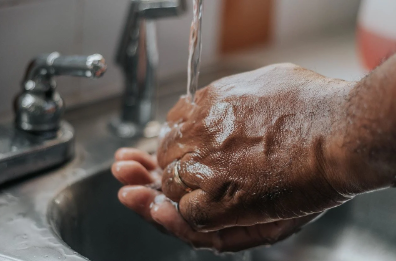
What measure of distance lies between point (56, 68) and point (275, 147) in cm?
31

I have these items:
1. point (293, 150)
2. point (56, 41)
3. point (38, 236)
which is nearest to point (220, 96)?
point (293, 150)

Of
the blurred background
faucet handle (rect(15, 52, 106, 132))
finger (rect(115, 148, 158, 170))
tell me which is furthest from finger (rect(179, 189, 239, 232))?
the blurred background

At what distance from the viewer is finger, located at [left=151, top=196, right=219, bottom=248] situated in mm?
613

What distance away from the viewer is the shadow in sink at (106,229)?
2.25ft

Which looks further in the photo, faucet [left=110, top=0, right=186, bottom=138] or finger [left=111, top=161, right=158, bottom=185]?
faucet [left=110, top=0, right=186, bottom=138]

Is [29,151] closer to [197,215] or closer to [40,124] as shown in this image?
[40,124]

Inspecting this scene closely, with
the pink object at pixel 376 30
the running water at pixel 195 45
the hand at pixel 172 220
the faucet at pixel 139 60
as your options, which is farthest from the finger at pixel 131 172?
the pink object at pixel 376 30

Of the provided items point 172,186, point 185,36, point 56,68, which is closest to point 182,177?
point 172,186

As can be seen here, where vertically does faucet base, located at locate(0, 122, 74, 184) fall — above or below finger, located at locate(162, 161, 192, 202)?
below

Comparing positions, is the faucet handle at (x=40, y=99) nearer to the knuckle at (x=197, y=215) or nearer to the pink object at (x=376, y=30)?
the knuckle at (x=197, y=215)

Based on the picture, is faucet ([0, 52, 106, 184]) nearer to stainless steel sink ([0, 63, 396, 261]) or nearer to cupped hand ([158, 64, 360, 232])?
stainless steel sink ([0, 63, 396, 261])

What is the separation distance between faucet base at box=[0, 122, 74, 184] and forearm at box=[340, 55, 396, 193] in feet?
1.23

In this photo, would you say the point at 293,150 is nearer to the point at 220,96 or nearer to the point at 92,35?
the point at 220,96

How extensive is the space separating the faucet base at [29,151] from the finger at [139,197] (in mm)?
133
